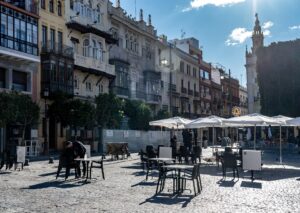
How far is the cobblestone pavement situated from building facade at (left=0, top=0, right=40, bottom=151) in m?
14.2

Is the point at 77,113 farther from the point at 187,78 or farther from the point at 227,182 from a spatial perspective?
the point at 187,78

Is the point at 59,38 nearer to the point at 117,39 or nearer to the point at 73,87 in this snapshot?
the point at 73,87

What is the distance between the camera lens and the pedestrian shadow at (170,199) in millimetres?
9438

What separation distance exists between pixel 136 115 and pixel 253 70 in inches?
1451

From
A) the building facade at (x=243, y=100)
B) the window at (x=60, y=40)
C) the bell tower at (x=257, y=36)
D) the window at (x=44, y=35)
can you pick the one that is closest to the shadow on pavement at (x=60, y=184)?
the window at (x=44, y=35)

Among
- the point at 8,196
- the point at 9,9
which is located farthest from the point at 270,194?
the point at 9,9

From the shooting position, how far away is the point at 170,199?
9875 mm

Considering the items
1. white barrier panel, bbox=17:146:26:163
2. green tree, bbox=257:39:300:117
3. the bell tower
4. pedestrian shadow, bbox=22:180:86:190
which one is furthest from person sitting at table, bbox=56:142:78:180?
the bell tower

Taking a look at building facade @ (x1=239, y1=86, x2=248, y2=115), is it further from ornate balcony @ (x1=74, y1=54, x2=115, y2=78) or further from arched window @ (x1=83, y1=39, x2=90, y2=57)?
arched window @ (x1=83, y1=39, x2=90, y2=57)

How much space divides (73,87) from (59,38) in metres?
4.16

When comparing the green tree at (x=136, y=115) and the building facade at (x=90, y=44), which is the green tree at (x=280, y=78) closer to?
the green tree at (x=136, y=115)

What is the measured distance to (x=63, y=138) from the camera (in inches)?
1276

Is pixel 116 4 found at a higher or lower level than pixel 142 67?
higher

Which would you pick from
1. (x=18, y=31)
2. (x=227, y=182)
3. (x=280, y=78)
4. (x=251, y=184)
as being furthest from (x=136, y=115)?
(x=251, y=184)
